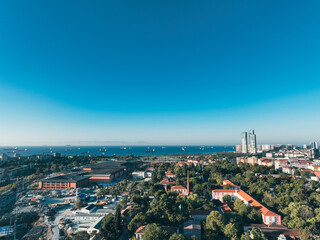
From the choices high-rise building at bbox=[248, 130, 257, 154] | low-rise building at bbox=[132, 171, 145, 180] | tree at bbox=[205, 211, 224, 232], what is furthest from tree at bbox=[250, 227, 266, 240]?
high-rise building at bbox=[248, 130, 257, 154]

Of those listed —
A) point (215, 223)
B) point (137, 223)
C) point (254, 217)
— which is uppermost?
point (215, 223)

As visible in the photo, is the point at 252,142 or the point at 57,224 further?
the point at 252,142

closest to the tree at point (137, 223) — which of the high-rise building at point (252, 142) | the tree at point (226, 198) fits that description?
the tree at point (226, 198)

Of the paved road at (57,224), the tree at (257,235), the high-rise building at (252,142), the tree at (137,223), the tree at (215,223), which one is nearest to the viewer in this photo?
the tree at (257,235)

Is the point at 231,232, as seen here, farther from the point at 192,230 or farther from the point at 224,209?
the point at 224,209

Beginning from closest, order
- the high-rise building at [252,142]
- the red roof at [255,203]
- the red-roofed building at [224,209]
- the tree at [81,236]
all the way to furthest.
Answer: the tree at [81,236], the red roof at [255,203], the red-roofed building at [224,209], the high-rise building at [252,142]

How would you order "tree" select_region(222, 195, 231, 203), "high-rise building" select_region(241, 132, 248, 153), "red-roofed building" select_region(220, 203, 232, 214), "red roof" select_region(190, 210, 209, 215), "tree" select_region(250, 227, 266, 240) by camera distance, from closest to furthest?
"tree" select_region(250, 227, 266, 240) < "red roof" select_region(190, 210, 209, 215) < "red-roofed building" select_region(220, 203, 232, 214) < "tree" select_region(222, 195, 231, 203) < "high-rise building" select_region(241, 132, 248, 153)

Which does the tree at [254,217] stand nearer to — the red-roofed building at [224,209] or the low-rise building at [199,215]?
the red-roofed building at [224,209]

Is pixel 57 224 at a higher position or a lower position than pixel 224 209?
lower

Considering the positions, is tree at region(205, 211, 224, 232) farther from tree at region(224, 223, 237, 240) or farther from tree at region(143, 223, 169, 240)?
tree at region(143, 223, 169, 240)

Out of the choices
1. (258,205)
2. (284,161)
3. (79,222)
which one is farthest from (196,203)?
(284,161)

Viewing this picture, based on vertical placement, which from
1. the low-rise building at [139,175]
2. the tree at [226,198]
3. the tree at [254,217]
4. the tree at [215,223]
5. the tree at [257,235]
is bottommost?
the low-rise building at [139,175]

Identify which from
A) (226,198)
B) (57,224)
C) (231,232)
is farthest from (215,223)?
(57,224)
